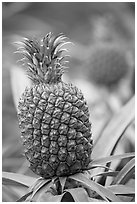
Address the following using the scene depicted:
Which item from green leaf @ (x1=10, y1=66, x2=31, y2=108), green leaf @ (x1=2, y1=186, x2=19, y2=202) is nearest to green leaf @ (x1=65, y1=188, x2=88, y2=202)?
green leaf @ (x1=2, y1=186, x2=19, y2=202)

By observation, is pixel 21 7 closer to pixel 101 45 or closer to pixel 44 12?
pixel 44 12

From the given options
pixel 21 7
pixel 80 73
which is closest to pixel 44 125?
pixel 80 73

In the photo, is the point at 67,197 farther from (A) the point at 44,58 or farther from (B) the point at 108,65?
(B) the point at 108,65

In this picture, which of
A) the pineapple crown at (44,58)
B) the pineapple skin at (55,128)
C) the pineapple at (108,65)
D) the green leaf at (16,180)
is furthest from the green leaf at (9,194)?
the pineapple at (108,65)

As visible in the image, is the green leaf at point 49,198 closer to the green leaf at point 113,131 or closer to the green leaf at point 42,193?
the green leaf at point 42,193

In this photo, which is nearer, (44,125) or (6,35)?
(44,125)

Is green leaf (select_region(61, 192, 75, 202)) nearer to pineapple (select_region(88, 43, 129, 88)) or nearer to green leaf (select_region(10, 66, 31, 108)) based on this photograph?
green leaf (select_region(10, 66, 31, 108))

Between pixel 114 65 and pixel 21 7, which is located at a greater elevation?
pixel 21 7
